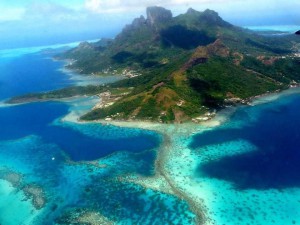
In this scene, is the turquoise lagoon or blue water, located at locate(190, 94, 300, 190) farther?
blue water, located at locate(190, 94, 300, 190)

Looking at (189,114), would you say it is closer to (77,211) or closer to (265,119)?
(265,119)

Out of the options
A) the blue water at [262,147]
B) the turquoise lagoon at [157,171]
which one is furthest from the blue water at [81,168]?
the blue water at [262,147]

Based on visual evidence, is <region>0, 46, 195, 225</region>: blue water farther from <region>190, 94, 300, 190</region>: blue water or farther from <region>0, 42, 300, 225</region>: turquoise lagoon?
<region>190, 94, 300, 190</region>: blue water

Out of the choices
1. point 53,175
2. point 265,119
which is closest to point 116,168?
point 53,175

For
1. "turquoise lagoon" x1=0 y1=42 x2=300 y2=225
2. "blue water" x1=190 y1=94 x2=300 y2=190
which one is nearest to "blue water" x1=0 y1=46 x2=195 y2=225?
"turquoise lagoon" x1=0 y1=42 x2=300 y2=225

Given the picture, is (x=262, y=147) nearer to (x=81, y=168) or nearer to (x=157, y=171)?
(x=157, y=171)

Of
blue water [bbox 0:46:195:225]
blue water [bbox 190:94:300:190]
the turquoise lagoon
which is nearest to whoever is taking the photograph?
the turquoise lagoon

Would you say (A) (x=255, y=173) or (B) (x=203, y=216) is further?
(A) (x=255, y=173)
